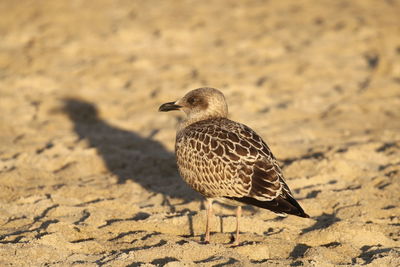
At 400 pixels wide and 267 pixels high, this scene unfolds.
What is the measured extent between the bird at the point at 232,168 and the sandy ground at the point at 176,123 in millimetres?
442

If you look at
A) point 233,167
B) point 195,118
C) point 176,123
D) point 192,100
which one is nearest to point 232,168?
point 233,167

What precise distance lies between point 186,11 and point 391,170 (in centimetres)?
711

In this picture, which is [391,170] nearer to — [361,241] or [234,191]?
[361,241]

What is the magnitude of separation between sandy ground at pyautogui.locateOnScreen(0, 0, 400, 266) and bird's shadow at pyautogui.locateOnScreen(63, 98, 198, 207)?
3cm

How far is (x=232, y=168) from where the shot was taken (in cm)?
506

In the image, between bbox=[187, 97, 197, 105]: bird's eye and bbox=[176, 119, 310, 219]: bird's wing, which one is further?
bbox=[187, 97, 197, 105]: bird's eye

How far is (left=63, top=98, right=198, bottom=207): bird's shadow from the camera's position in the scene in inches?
264

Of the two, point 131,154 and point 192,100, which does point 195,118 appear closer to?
point 192,100

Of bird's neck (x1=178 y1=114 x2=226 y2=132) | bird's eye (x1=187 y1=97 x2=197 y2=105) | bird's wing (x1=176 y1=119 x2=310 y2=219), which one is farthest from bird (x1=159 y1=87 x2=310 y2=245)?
bird's eye (x1=187 y1=97 x2=197 y2=105)

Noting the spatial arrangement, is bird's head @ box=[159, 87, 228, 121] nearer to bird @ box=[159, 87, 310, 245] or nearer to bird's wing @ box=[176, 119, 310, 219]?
bird @ box=[159, 87, 310, 245]

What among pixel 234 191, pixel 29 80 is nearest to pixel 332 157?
pixel 234 191

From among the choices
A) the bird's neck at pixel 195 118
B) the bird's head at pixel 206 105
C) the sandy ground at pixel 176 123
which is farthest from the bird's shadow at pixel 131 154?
the bird's head at pixel 206 105

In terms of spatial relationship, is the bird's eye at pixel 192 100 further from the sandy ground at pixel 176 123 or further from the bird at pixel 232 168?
the sandy ground at pixel 176 123

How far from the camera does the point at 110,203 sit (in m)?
6.09
